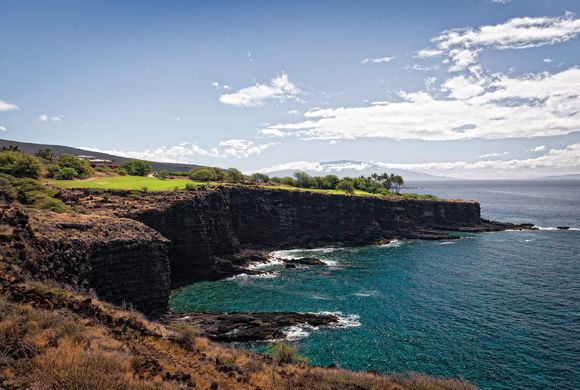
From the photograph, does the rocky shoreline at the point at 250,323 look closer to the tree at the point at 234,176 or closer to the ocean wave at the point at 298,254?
the ocean wave at the point at 298,254

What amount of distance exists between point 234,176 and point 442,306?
75186 millimetres

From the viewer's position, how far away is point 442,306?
52.6m

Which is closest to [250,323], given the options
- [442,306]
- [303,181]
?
[442,306]

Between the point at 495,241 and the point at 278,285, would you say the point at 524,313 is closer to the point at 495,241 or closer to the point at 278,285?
the point at 278,285

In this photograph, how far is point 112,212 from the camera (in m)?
57.7

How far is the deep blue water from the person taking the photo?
121 feet

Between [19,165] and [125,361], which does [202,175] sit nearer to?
[19,165]

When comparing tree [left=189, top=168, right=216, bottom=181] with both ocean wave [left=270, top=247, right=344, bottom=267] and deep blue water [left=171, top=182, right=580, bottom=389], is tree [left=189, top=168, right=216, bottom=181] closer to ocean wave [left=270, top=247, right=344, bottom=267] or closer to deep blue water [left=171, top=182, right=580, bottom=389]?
ocean wave [left=270, top=247, right=344, bottom=267]

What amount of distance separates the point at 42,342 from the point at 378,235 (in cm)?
9868

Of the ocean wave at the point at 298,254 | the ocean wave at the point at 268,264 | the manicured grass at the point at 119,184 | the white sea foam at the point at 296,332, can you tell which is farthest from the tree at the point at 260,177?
the white sea foam at the point at 296,332

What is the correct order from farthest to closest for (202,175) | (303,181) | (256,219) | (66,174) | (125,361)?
(303,181)
(202,175)
(256,219)
(66,174)
(125,361)

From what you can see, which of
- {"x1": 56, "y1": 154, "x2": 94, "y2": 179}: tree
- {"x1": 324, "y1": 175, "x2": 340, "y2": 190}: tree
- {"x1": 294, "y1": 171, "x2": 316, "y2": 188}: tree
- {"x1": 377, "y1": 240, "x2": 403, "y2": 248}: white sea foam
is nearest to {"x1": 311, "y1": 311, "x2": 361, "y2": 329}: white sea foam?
{"x1": 377, "y1": 240, "x2": 403, "y2": 248}: white sea foam

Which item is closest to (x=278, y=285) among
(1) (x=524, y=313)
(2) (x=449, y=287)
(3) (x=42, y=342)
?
(2) (x=449, y=287)

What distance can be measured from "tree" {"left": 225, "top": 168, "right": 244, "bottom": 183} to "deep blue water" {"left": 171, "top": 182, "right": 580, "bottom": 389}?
3449 centimetres
